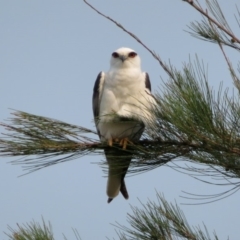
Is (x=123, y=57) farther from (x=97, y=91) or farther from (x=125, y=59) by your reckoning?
(x=97, y=91)

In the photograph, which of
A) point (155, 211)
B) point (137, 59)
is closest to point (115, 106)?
point (137, 59)

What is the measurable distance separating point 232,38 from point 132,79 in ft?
6.03

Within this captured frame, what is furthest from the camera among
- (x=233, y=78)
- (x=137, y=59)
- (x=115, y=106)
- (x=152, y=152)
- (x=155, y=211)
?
(x=137, y=59)

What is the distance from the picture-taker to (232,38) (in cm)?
302

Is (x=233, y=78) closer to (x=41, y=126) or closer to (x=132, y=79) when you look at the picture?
(x=41, y=126)

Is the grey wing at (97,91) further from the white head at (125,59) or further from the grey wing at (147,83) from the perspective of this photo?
the grey wing at (147,83)

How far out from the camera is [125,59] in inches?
201

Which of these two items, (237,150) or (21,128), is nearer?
(237,150)

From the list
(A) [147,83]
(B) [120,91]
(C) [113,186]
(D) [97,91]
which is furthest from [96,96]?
(C) [113,186]

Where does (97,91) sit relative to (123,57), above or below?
below

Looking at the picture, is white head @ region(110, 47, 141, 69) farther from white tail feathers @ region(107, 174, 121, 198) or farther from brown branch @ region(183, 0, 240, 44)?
brown branch @ region(183, 0, 240, 44)

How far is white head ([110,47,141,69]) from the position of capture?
16.6 ft

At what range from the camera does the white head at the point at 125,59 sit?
5.06 meters

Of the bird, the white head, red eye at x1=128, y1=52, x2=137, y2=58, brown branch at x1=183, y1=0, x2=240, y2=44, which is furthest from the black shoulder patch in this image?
brown branch at x1=183, y1=0, x2=240, y2=44
